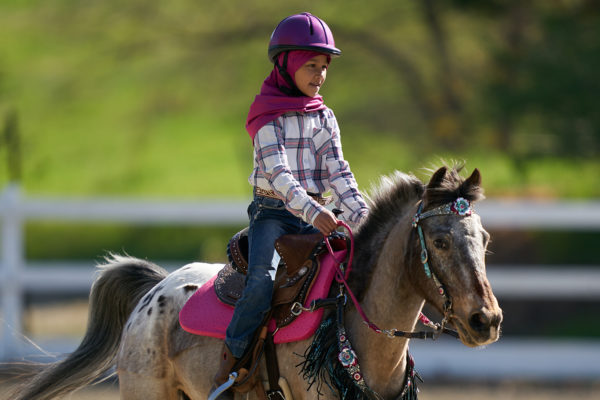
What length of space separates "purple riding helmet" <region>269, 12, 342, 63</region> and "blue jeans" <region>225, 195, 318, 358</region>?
658 mm

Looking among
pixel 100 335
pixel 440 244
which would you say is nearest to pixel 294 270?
pixel 440 244

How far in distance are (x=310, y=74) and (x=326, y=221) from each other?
66 cm

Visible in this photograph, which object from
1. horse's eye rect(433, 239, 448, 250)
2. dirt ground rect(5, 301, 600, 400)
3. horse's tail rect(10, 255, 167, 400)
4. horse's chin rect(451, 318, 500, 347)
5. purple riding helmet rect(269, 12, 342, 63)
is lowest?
dirt ground rect(5, 301, 600, 400)

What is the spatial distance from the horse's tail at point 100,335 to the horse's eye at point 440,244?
70.4 inches

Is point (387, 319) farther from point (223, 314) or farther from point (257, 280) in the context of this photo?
point (223, 314)

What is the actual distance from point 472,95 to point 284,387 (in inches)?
410

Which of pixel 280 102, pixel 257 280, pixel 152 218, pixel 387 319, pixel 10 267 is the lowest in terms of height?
pixel 10 267

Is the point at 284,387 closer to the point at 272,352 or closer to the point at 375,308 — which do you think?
the point at 272,352

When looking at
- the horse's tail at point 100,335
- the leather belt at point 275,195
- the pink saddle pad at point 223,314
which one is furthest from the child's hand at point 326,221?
the horse's tail at point 100,335

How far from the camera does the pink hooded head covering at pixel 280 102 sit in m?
3.54

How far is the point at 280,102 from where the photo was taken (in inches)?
139

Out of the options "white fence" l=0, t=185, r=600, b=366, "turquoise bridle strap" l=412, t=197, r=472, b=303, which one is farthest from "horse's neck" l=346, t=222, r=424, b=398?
"white fence" l=0, t=185, r=600, b=366

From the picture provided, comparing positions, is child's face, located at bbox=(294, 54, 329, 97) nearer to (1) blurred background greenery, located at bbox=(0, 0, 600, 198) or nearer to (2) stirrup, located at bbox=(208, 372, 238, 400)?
(2) stirrup, located at bbox=(208, 372, 238, 400)

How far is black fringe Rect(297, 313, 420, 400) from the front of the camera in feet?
10.9
